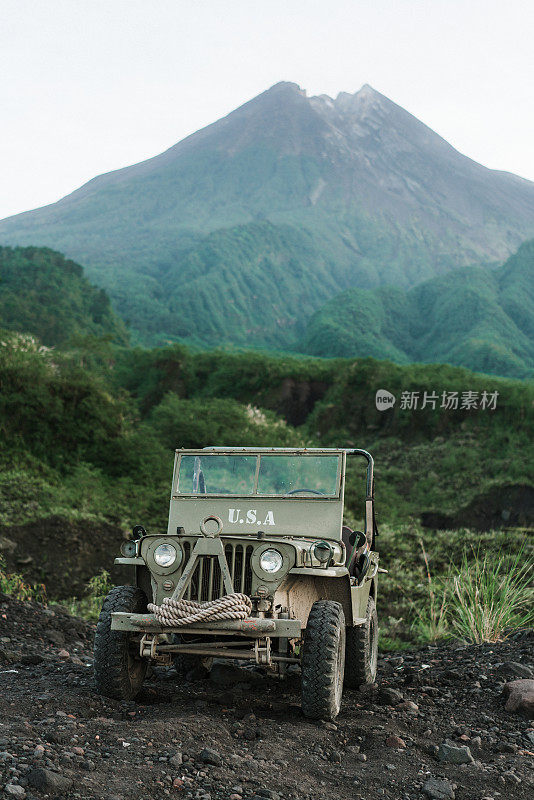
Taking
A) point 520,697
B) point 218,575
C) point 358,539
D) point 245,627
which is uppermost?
point 358,539

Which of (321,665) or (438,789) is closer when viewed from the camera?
(438,789)

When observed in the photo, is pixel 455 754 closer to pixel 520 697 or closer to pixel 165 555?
pixel 520 697

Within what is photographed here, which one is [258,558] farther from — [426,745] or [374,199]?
[374,199]

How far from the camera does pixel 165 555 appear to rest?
5344 mm

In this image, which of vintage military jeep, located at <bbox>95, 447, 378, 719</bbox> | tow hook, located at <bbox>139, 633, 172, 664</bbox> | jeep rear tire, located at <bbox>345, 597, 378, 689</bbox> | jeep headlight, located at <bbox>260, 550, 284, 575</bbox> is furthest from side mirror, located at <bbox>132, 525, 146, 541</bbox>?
jeep rear tire, located at <bbox>345, 597, 378, 689</bbox>

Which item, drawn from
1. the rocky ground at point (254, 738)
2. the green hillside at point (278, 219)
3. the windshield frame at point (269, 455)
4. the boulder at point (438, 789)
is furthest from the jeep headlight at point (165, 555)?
the green hillside at point (278, 219)

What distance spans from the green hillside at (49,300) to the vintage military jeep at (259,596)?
44.9m

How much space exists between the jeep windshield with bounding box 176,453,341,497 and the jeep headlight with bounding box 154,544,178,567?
4.23 feet

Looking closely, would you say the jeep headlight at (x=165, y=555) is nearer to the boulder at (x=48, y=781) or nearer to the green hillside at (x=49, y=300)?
the boulder at (x=48, y=781)

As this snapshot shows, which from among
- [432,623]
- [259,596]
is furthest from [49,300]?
[259,596]

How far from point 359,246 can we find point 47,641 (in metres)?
129

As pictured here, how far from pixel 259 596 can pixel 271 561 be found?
0.25 m

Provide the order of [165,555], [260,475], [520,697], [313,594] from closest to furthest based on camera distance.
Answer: [165,555] < [313,594] < [520,697] < [260,475]

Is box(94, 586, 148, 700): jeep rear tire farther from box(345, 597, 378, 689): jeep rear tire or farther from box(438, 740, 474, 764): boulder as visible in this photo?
box(438, 740, 474, 764): boulder
